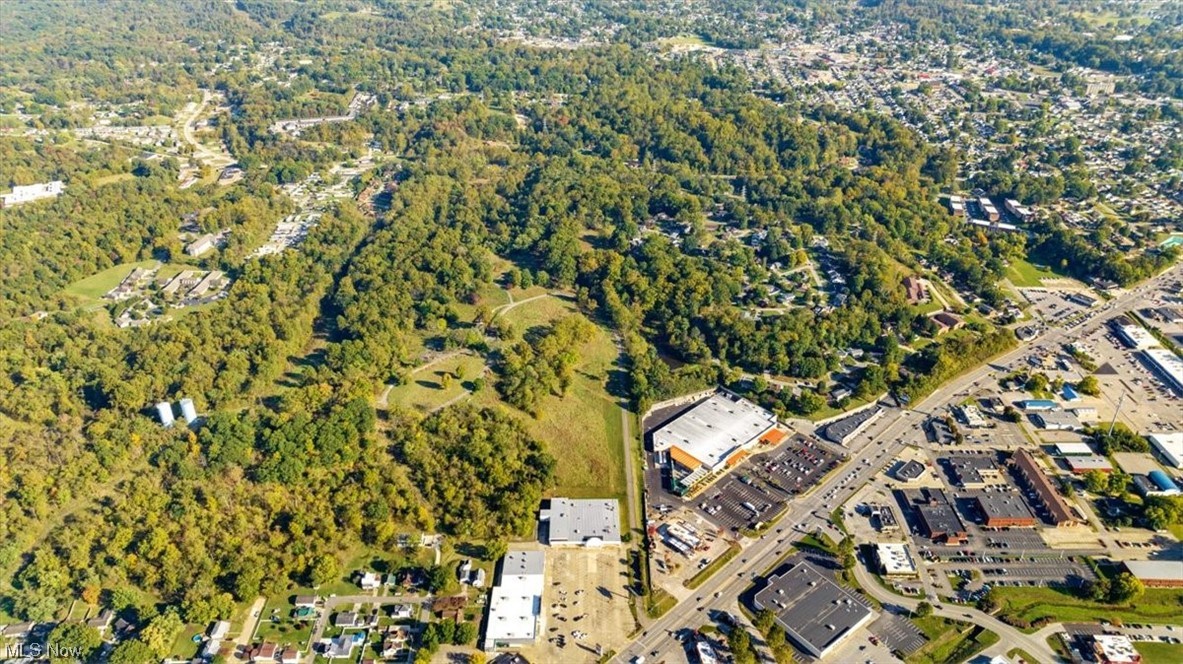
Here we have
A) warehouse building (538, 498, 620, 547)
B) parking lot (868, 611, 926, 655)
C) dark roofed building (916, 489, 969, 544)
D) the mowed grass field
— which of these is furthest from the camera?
the mowed grass field

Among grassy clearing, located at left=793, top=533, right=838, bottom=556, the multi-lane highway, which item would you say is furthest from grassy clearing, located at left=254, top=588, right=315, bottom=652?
grassy clearing, located at left=793, top=533, right=838, bottom=556

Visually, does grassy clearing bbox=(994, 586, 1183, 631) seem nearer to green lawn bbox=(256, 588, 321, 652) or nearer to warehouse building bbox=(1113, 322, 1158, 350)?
warehouse building bbox=(1113, 322, 1158, 350)

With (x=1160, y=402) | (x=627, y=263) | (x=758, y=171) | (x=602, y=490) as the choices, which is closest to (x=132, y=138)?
(x=627, y=263)

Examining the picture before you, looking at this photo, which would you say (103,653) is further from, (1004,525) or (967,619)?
(1004,525)

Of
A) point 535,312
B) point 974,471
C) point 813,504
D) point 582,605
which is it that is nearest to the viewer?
point 582,605

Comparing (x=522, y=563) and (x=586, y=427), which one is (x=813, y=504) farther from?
(x=522, y=563)

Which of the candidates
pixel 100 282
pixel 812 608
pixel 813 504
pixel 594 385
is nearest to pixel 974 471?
pixel 813 504

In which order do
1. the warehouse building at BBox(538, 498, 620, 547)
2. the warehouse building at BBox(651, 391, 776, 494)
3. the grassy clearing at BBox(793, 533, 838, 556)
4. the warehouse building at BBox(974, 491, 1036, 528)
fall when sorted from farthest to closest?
the warehouse building at BBox(651, 391, 776, 494)
the warehouse building at BBox(974, 491, 1036, 528)
the warehouse building at BBox(538, 498, 620, 547)
the grassy clearing at BBox(793, 533, 838, 556)
